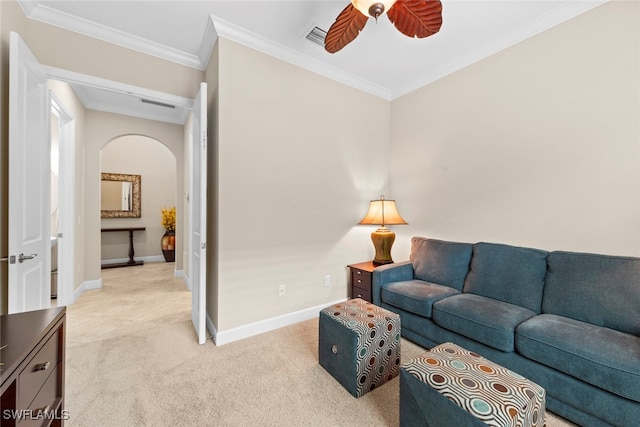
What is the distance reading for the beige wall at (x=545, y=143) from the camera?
6.21ft

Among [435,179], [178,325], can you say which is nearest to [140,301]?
[178,325]

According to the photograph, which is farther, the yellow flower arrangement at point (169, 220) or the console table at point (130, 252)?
the yellow flower arrangement at point (169, 220)

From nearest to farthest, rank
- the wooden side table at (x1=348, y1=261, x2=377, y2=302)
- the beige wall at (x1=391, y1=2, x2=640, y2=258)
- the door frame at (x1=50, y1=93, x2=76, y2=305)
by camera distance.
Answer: the beige wall at (x1=391, y1=2, x2=640, y2=258) → the wooden side table at (x1=348, y1=261, x2=377, y2=302) → the door frame at (x1=50, y1=93, x2=76, y2=305)

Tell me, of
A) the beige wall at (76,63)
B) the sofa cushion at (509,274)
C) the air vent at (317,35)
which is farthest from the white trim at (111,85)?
the sofa cushion at (509,274)

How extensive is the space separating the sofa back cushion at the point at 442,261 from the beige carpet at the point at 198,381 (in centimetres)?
68

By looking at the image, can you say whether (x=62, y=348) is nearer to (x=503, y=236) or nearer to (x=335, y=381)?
(x=335, y=381)

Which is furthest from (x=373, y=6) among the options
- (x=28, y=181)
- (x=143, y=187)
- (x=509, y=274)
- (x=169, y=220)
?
(x=143, y=187)

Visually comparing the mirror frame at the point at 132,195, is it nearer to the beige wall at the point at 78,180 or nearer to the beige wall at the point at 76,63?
the beige wall at the point at 78,180

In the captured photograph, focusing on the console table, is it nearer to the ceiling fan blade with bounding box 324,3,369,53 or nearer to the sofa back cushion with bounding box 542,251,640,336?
the ceiling fan blade with bounding box 324,3,369,53

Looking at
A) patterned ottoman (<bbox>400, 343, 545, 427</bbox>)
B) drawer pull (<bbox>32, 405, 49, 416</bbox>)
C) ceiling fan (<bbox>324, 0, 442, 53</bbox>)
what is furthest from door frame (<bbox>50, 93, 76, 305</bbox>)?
patterned ottoman (<bbox>400, 343, 545, 427</bbox>)

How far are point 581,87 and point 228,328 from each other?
11.5 ft

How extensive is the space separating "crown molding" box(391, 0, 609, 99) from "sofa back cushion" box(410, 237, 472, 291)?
1.86m

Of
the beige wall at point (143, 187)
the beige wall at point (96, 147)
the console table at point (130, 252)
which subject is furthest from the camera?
the beige wall at point (143, 187)

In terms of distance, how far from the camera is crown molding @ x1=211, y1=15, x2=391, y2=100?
91.2 inches
